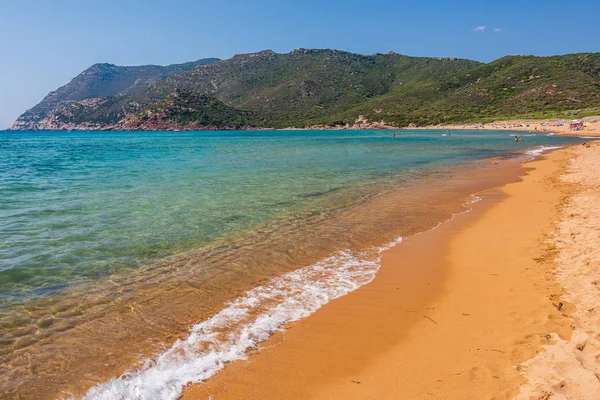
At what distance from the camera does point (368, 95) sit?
16700 centimetres

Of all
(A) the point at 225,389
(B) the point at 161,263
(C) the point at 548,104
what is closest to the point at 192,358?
(A) the point at 225,389

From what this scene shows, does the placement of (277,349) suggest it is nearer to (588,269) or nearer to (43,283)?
(43,283)

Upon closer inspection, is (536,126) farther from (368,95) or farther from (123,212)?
(368,95)

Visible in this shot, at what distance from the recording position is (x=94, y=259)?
7918 mm

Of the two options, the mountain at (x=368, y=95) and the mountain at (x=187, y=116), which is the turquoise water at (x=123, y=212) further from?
the mountain at (x=187, y=116)

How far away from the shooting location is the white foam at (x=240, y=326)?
3.99m

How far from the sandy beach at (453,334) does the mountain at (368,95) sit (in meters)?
101

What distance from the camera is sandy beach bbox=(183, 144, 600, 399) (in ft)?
12.4

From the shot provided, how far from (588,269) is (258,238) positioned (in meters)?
6.92

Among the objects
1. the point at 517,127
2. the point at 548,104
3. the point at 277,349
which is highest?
the point at 548,104

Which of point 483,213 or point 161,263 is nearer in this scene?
point 161,263

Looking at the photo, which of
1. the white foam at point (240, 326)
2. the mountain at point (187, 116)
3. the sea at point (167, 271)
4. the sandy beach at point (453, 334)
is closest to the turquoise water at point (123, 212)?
the sea at point (167, 271)

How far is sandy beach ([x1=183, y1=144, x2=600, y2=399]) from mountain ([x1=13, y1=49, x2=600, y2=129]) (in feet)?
332

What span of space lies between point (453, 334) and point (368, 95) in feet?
565
